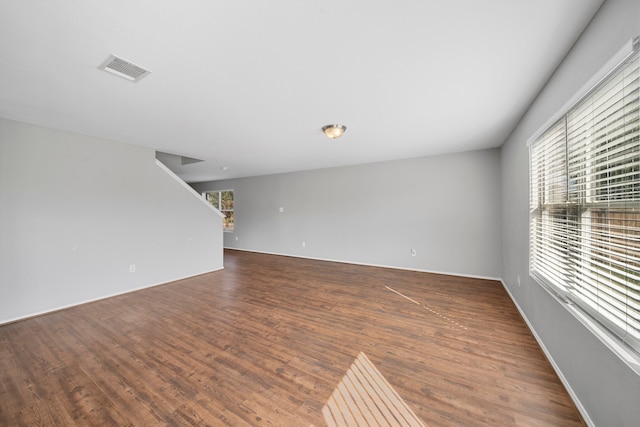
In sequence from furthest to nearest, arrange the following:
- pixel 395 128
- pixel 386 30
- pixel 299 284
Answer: pixel 299 284
pixel 395 128
pixel 386 30

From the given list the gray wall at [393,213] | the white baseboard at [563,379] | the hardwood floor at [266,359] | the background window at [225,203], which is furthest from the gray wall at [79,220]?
the white baseboard at [563,379]

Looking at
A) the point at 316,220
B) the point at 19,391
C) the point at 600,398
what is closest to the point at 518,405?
the point at 600,398

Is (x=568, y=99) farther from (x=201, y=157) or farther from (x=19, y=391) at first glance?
(x=201, y=157)

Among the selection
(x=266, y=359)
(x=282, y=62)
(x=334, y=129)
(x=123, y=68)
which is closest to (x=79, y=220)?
(x=123, y=68)

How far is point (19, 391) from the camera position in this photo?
1.67m

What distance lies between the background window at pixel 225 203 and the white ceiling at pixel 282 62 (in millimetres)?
4945

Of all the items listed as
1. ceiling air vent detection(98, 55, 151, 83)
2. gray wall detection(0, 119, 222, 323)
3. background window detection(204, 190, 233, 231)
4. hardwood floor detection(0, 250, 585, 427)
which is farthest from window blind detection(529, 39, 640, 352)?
background window detection(204, 190, 233, 231)

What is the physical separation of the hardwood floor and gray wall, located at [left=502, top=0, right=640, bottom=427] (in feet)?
0.67

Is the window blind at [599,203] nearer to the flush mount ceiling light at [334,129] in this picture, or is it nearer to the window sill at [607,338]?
the window sill at [607,338]

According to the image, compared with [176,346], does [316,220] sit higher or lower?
higher

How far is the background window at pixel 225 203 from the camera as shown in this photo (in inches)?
315

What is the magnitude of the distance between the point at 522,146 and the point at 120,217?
578cm

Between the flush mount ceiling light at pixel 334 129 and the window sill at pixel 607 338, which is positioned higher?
the flush mount ceiling light at pixel 334 129

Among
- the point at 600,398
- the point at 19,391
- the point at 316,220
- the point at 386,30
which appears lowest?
the point at 19,391
